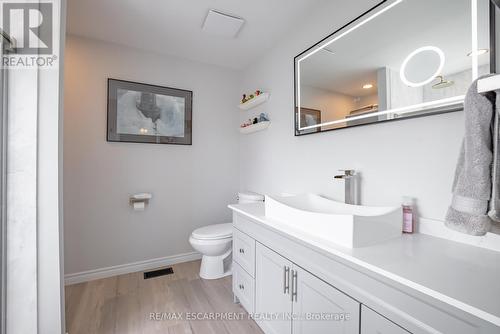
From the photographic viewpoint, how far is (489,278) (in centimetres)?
63

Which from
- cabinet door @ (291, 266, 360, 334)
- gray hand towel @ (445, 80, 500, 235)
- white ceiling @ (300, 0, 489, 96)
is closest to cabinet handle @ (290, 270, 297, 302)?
cabinet door @ (291, 266, 360, 334)

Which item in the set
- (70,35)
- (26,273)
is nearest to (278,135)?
(26,273)

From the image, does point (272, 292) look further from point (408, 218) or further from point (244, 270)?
point (408, 218)

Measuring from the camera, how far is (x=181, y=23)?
185 cm

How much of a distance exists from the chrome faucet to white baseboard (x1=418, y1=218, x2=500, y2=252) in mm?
354

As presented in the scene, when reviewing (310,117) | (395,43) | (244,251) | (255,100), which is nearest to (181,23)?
(255,100)

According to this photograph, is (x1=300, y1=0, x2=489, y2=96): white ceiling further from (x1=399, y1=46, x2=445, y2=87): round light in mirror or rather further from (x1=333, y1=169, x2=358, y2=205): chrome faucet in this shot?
(x1=333, y1=169, x2=358, y2=205): chrome faucet

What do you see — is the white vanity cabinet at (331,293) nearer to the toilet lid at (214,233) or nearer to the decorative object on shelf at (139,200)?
the toilet lid at (214,233)

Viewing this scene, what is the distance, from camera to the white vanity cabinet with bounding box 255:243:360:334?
853 millimetres

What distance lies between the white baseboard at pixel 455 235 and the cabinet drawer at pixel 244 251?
0.97 metres

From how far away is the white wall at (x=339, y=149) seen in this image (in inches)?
39.7

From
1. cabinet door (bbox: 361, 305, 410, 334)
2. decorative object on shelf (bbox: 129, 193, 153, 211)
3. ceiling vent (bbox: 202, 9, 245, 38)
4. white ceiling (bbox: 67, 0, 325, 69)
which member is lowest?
cabinet door (bbox: 361, 305, 410, 334)

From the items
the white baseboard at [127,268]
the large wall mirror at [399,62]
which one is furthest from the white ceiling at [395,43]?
the white baseboard at [127,268]

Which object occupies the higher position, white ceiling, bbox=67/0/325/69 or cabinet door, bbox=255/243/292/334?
white ceiling, bbox=67/0/325/69
